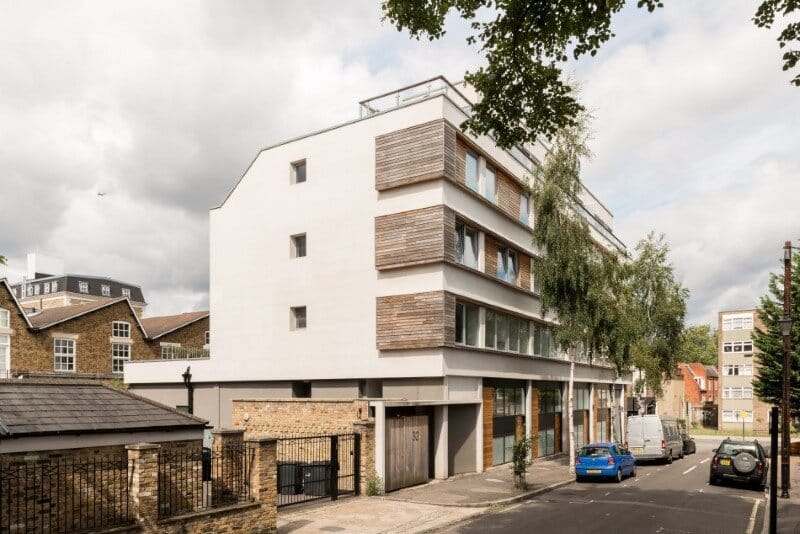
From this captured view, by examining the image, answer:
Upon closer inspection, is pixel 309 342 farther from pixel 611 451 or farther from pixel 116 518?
pixel 116 518

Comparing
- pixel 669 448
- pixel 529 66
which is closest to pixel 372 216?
pixel 529 66

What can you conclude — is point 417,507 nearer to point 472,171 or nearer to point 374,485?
point 374,485

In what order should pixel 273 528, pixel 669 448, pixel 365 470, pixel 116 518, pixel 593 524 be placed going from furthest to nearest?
pixel 669 448 < pixel 365 470 < pixel 593 524 < pixel 273 528 < pixel 116 518

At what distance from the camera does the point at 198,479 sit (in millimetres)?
15664

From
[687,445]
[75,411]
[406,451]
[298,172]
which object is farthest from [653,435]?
[75,411]

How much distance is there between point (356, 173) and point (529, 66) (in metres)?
15.6

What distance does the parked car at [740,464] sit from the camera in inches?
927

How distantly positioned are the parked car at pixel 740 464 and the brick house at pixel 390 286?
867 centimetres

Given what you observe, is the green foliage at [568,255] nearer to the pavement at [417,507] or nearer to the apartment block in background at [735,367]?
the pavement at [417,507]

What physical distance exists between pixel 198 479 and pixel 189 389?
16538 millimetres

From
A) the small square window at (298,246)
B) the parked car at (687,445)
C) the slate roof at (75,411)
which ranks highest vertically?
the small square window at (298,246)

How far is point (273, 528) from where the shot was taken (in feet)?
51.3

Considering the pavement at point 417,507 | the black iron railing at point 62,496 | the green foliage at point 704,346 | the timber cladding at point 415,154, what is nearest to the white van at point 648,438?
the pavement at point 417,507

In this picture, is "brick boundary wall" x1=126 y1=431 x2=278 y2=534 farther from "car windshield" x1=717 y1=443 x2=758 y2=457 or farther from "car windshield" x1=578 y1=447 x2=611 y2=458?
"car windshield" x1=717 y1=443 x2=758 y2=457
